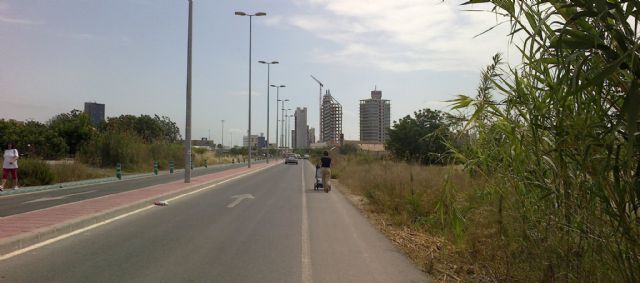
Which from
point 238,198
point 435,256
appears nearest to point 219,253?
point 435,256

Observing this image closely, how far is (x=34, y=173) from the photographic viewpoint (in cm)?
2519

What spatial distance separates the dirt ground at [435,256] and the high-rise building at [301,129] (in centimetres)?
15757

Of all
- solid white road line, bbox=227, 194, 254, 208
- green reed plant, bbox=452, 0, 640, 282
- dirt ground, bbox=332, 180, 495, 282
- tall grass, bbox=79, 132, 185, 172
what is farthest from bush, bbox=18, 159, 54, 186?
green reed plant, bbox=452, 0, 640, 282

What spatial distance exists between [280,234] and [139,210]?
552 centimetres

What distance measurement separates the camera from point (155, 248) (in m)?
8.53

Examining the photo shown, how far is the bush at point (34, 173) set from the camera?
2464 cm

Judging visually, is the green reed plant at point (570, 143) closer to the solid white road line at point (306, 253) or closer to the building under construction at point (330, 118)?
the solid white road line at point (306, 253)

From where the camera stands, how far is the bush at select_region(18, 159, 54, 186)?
80.8 ft

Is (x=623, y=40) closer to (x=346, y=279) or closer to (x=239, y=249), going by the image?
(x=346, y=279)

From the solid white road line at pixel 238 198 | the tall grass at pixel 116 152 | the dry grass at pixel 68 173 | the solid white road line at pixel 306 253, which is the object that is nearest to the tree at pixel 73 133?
the tall grass at pixel 116 152

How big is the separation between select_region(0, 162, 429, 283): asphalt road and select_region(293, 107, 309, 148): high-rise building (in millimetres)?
156225

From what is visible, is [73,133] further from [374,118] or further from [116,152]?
[374,118]

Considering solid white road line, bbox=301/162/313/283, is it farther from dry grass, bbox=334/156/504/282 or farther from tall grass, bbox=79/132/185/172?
tall grass, bbox=79/132/185/172

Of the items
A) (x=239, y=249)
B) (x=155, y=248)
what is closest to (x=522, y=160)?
(x=239, y=249)
